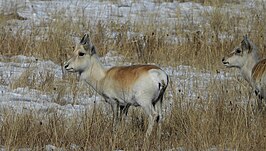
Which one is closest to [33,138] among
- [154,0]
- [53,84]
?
[53,84]

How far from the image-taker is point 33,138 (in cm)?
716

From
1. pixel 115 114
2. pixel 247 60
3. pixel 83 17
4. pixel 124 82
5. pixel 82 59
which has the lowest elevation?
pixel 83 17

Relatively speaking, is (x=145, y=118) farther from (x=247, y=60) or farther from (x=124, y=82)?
(x=247, y=60)

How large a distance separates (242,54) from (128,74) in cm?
268

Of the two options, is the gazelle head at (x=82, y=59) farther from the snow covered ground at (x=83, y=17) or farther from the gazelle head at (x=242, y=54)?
the gazelle head at (x=242, y=54)

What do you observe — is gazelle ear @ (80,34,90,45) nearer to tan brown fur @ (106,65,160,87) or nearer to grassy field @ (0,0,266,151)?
tan brown fur @ (106,65,160,87)

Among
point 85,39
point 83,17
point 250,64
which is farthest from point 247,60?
point 83,17

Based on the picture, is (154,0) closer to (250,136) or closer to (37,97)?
(37,97)

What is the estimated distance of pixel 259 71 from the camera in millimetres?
9391

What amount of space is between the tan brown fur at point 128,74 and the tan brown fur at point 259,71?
1.90 meters

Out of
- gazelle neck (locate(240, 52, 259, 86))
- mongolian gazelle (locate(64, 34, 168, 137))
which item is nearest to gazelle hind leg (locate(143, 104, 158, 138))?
mongolian gazelle (locate(64, 34, 168, 137))

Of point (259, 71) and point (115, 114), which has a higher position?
point (259, 71)

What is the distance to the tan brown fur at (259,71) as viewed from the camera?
928 cm

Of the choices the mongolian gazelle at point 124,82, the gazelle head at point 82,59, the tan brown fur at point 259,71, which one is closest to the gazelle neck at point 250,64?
the tan brown fur at point 259,71
